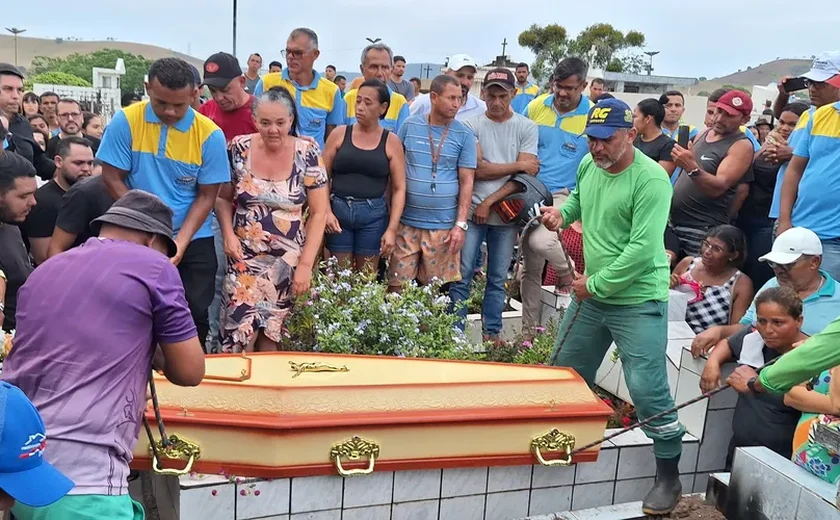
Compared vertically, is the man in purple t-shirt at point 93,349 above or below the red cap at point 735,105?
below

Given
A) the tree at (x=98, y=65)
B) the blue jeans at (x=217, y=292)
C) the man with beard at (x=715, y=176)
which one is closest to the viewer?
the blue jeans at (x=217, y=292)

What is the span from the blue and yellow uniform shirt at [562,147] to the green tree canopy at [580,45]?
34.8 metres

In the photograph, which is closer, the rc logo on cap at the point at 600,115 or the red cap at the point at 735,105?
the rc logo on cap at the point at 600,115

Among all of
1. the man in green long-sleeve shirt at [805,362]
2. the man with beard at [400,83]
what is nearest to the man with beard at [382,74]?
the man with beard at [400,83]

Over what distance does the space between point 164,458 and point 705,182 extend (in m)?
3.83

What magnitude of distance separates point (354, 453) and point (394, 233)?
6.68 ft

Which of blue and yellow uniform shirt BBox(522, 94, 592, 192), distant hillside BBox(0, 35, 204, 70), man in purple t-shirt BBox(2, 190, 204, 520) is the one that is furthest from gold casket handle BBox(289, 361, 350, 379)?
distant hillside BBox(0, 35, 204, 70)

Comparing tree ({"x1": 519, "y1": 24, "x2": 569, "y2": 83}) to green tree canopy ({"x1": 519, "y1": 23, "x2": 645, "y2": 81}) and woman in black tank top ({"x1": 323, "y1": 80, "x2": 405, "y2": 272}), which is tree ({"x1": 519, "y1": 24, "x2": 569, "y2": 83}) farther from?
woman in black tank top ({"x1": 323, "y1": 80, "x2": 405, "y2": 272})

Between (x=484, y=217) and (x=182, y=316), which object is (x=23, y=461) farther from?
(x=484, y=217)

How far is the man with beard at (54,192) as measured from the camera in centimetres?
407

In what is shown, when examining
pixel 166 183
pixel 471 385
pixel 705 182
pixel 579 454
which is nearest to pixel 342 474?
pixel 471 385

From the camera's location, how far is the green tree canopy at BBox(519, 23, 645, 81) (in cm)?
3978

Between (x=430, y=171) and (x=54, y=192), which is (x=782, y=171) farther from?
(x=54, y=192)

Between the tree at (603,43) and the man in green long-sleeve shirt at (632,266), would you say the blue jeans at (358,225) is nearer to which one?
the man in green long-sleeve shirt at (632,266)
